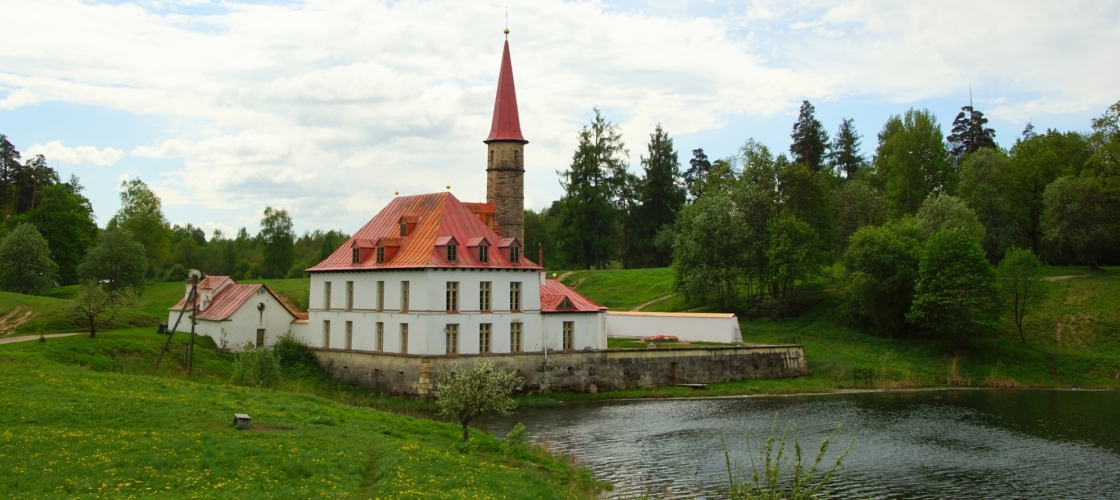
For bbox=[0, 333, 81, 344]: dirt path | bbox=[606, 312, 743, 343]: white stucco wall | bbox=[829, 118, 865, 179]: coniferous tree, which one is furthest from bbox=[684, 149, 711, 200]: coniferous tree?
bbox=[0, 333, 81, 344]: dirt path

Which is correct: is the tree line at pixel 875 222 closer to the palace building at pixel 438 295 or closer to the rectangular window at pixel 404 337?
the palace building at pixel 438 295

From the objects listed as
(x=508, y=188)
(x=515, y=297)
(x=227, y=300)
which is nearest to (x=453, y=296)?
(x=515, y=297)

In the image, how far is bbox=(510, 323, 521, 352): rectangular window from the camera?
44.0 meters

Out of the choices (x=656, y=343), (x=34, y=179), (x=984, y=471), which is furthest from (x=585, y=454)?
(x=34, y=179)

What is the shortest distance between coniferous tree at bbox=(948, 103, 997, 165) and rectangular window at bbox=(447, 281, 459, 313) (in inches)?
2575

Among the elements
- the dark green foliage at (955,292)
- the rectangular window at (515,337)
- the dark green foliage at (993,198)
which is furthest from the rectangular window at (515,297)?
the dark green foliage at (993,198)

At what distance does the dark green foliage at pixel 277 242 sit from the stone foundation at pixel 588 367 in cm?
4948

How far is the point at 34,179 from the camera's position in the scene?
84438 mm

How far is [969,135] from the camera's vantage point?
91.9m

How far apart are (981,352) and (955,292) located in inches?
174

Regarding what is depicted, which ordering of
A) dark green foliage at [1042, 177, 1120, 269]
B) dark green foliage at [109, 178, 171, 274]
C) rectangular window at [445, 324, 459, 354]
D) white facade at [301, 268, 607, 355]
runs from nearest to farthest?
white facade at [301, 268, 607, 355] → rectangular window at [445, 324, 459, 354] → dark green foliage at [1042, 177, 1120, 269] → dark green foliage at [109, 178, 171, 274]

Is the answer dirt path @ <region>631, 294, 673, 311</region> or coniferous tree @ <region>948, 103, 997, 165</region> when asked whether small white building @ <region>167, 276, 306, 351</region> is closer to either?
dirt path @ <region>631, 294, 673, 311</region>

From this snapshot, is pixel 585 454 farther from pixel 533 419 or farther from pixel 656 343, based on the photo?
pixel 656 343

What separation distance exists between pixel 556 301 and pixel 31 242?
42424 millimetres
